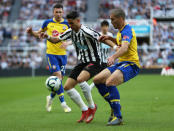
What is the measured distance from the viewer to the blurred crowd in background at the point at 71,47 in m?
30.4

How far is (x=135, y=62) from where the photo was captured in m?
7.71

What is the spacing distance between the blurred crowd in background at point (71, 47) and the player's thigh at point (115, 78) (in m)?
22.6

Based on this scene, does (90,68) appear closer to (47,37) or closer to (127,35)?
(127,35)

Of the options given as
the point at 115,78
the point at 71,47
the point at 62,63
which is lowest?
the point at 71,47

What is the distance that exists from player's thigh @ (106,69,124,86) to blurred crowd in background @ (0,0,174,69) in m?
22.6

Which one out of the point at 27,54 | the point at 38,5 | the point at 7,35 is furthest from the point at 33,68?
the point at 38,5

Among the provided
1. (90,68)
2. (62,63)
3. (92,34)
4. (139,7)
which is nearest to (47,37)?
(92,34)

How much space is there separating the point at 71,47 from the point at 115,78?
23.0 m

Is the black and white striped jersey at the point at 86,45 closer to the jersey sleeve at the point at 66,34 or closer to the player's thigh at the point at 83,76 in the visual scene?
the jersey sleeve at the point at 66,34

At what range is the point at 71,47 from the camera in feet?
99.2

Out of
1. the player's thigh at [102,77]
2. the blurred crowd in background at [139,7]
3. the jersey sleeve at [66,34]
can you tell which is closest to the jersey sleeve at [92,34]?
the jersey sleeve at [66,34]

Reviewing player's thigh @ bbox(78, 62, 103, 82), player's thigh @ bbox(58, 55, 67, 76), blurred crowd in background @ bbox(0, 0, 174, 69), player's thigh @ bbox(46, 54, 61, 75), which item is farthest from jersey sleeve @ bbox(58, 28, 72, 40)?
blurred crowd in background @ bbox(0, 0, 174, 69)

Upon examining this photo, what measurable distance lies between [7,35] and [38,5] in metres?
4.56

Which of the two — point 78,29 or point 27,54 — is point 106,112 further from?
point 27,54
